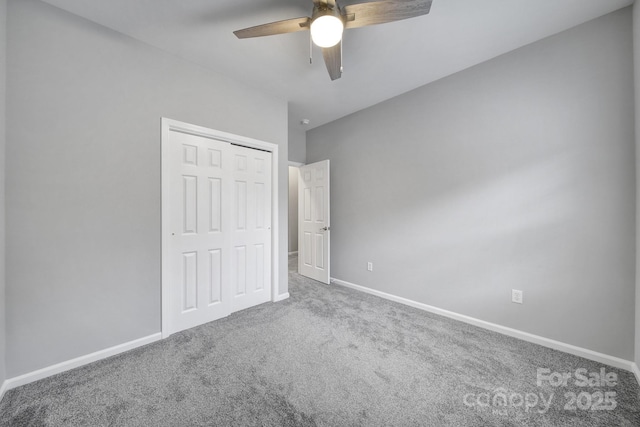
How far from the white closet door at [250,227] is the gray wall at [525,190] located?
154 cm

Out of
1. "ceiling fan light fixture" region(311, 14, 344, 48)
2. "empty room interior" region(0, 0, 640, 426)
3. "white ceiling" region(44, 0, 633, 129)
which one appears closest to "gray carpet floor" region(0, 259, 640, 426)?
"empty room interior" region(0, 0, 640, 426)

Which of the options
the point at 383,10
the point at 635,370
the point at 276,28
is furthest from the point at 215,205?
the point at 635,370

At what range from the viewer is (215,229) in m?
2.51

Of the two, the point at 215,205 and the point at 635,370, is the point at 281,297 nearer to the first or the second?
the point at 215,205

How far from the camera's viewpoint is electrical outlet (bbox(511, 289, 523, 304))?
2.15 m

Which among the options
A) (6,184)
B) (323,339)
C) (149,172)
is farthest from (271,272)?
(6,184)

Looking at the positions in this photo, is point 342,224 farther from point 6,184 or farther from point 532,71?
point 6,184

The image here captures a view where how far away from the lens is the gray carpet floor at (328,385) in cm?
135

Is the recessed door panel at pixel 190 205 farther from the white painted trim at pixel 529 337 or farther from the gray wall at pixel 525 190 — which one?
the white painted trim at pixel 529 337

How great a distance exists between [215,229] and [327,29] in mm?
2061

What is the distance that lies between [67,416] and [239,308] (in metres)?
1.46

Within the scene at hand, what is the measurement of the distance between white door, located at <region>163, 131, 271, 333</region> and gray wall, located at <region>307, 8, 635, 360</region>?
1.64m

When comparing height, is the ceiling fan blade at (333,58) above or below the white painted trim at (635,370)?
above

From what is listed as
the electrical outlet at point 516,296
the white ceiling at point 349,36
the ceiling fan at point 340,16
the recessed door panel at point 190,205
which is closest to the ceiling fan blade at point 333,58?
the ceiling fan at point 340,16
